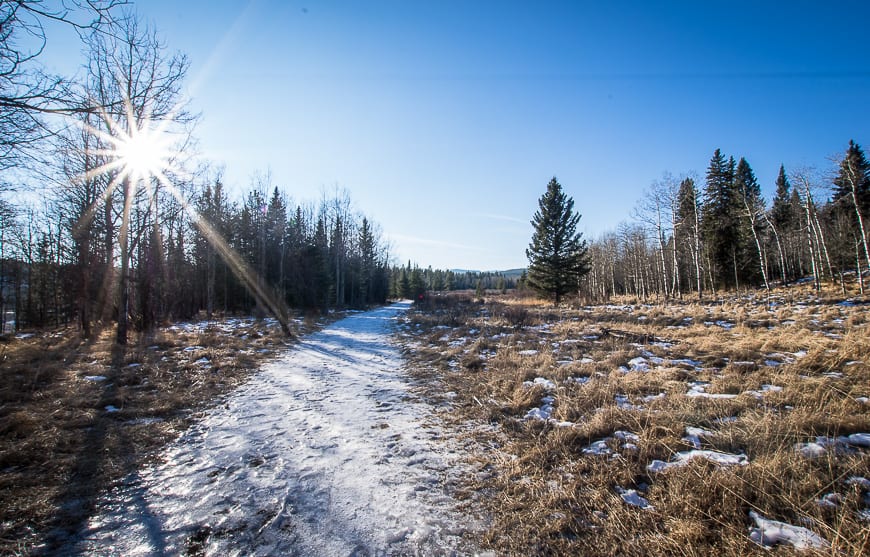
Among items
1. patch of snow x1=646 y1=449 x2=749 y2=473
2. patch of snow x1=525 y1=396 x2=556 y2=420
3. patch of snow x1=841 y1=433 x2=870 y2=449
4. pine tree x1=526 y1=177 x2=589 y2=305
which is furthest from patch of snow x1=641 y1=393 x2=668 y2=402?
pine tree x1=526 y1=177 x2=589 y2=305

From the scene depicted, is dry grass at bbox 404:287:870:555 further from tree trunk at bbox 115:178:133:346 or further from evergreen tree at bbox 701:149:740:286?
evergreen tree at bbox 701:149:740:286

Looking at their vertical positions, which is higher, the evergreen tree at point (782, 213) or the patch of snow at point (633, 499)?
the evergreen tree at point (782, 213)

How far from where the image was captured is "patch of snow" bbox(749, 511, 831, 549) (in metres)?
1.90

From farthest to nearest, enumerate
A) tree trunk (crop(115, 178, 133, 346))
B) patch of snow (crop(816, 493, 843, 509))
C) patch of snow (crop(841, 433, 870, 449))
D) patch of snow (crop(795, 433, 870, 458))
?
tree trunk (crop(115, 178, 133, 346)), patch of snow (crop(841, 433, 870, 449)), patch of snow (crop(795, 433, 870, 458)), patch of snow (crop(816, 493, 843, 509))

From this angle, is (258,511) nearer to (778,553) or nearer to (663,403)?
(778,553)

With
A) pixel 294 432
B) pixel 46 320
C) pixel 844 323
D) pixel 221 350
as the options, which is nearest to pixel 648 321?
pixel 844 323

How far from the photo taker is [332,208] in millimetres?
34188

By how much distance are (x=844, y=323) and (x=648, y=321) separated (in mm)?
5184

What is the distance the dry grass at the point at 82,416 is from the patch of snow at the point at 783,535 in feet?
15.9

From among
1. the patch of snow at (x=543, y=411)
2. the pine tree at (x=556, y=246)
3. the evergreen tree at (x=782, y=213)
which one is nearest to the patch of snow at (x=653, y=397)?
the patch of snow at (x=543, y=411)

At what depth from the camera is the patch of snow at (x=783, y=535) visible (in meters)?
1.90

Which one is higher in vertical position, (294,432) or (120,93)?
(120,93)

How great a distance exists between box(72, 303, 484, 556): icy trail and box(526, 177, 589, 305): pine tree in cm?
2453

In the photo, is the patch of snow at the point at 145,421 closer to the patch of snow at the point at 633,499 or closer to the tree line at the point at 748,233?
the patch of snow at the point at 633,499
